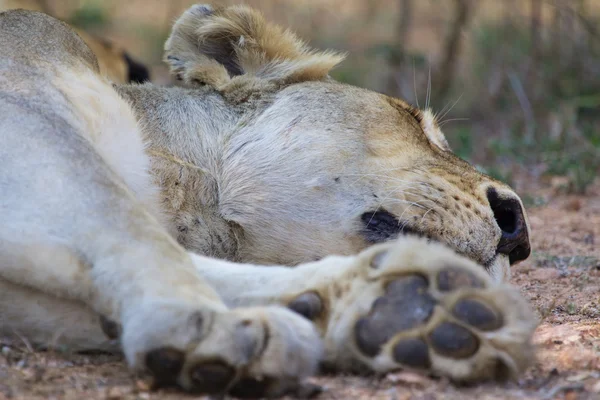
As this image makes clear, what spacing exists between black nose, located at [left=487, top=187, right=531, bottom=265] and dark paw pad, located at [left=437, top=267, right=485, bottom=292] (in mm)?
981

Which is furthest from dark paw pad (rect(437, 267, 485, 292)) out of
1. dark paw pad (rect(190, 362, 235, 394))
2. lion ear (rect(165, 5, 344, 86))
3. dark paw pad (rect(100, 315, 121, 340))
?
lion ear (rect(165, 5, 344, 86))

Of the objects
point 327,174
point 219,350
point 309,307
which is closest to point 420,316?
point 309,307

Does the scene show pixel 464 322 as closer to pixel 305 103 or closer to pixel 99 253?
pixel 99 253

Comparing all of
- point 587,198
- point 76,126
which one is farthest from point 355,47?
point 76,126

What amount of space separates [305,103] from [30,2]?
16.1 feet

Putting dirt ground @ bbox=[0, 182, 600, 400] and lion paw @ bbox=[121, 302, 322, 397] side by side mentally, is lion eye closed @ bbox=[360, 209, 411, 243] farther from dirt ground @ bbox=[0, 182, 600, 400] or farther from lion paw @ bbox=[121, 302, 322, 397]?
lion paw @ bbox=[121, 302, 322, 397]

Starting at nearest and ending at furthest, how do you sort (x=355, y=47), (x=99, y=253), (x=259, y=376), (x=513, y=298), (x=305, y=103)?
(x=259, y=376), (x=513, y=298), (x=99, y=253), (x=305, y=103), (x=355, y=47)

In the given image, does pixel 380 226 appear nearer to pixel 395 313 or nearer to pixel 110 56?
pixel 395 313

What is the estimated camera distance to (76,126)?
277 cm

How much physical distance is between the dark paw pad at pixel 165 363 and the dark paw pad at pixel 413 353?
48cm

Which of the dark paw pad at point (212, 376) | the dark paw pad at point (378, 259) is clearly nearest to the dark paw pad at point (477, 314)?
the dark paw pad at point (378, 259)

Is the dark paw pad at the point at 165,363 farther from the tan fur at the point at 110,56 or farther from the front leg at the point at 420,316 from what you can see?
the tan fur at the point at 110,56

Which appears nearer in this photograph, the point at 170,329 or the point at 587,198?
the point at 170,329

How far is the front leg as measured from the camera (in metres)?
2.04
